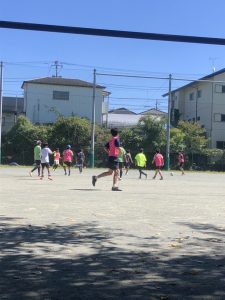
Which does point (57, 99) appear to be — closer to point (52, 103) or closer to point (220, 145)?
point (52, 103)

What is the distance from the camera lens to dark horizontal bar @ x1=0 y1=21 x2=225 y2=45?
18.8 ft

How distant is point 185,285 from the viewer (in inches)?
215

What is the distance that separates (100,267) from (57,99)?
188 feet

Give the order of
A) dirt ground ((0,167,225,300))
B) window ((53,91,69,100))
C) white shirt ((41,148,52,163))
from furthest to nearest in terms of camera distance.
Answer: window ((53,91,69,100)), white shirt ((41,148,52,163)), dirt ground ((0,167,225,300))

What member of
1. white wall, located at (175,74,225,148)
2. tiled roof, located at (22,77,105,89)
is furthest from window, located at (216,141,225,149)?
tiled roof, located at (22,77,105,89)

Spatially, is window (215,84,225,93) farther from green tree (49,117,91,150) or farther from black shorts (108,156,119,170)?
black shorts (108,156,119,170)

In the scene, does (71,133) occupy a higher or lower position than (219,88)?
lower

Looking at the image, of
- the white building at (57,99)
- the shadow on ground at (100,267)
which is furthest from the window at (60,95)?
the shadow on ground at (100,267)

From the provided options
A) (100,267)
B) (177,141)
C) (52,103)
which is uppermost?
(52,103)

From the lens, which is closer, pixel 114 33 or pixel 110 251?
pixel 114 33

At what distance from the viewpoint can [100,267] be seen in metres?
6.14

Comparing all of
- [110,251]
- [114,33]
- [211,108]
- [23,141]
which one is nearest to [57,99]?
[23,141]

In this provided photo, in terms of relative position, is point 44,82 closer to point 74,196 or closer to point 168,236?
point 74,196

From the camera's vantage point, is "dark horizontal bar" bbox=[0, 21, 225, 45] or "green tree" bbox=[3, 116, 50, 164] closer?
"dark horizontal bar" bbox=[0, 21, 225, 45]
